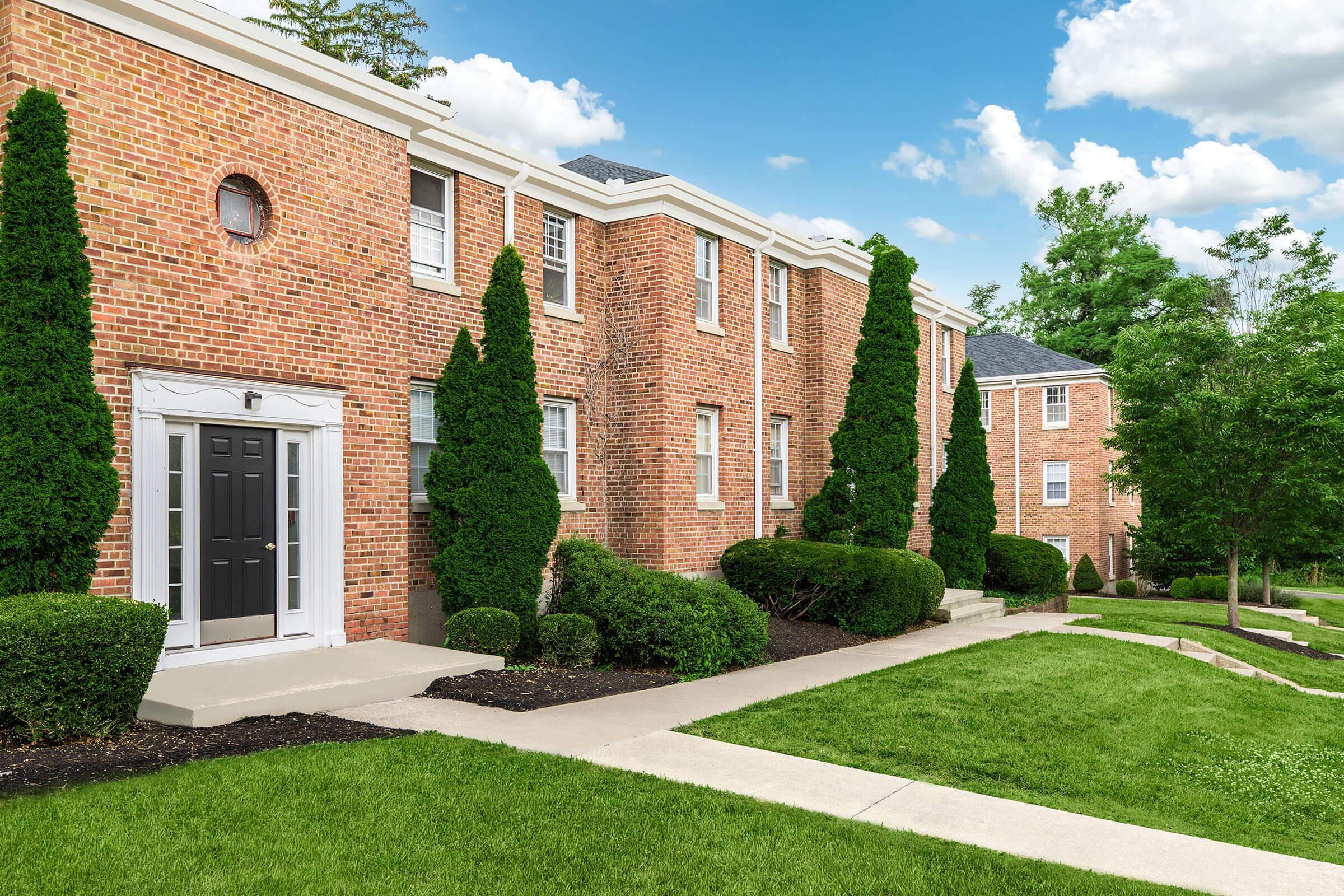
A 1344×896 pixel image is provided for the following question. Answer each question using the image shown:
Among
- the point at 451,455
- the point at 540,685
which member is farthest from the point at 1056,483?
the point at 540,685

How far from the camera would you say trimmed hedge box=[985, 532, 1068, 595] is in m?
22.4

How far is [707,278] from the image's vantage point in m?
16.7

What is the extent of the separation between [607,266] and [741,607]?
6.67 metres

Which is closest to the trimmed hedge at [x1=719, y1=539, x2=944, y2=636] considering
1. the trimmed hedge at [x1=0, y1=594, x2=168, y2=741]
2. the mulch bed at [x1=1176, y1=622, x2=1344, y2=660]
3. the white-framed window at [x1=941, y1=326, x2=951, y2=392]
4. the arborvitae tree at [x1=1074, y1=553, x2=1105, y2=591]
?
the mulch bed at [x1=1176, y1=622, x2=1344, y2=660]

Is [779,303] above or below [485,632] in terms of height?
above

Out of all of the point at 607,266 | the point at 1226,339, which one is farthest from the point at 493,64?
the point at 1226,339

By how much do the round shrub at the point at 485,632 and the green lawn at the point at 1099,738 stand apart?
3.17 m

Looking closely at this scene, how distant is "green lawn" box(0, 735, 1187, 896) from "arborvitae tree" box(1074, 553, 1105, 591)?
27.7m

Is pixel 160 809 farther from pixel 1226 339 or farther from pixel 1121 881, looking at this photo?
pixel 1226 339

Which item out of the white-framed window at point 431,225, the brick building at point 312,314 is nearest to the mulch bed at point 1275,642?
the brick building at point 312,314

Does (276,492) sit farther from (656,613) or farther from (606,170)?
(606,170)

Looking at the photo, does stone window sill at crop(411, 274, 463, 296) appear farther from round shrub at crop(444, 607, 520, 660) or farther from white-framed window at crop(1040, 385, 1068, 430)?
white-framed window at crop(1040, 385, 1068, 430)

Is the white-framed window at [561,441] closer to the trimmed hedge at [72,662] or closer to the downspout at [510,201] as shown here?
the downspout at [510,201]

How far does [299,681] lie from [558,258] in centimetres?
848
